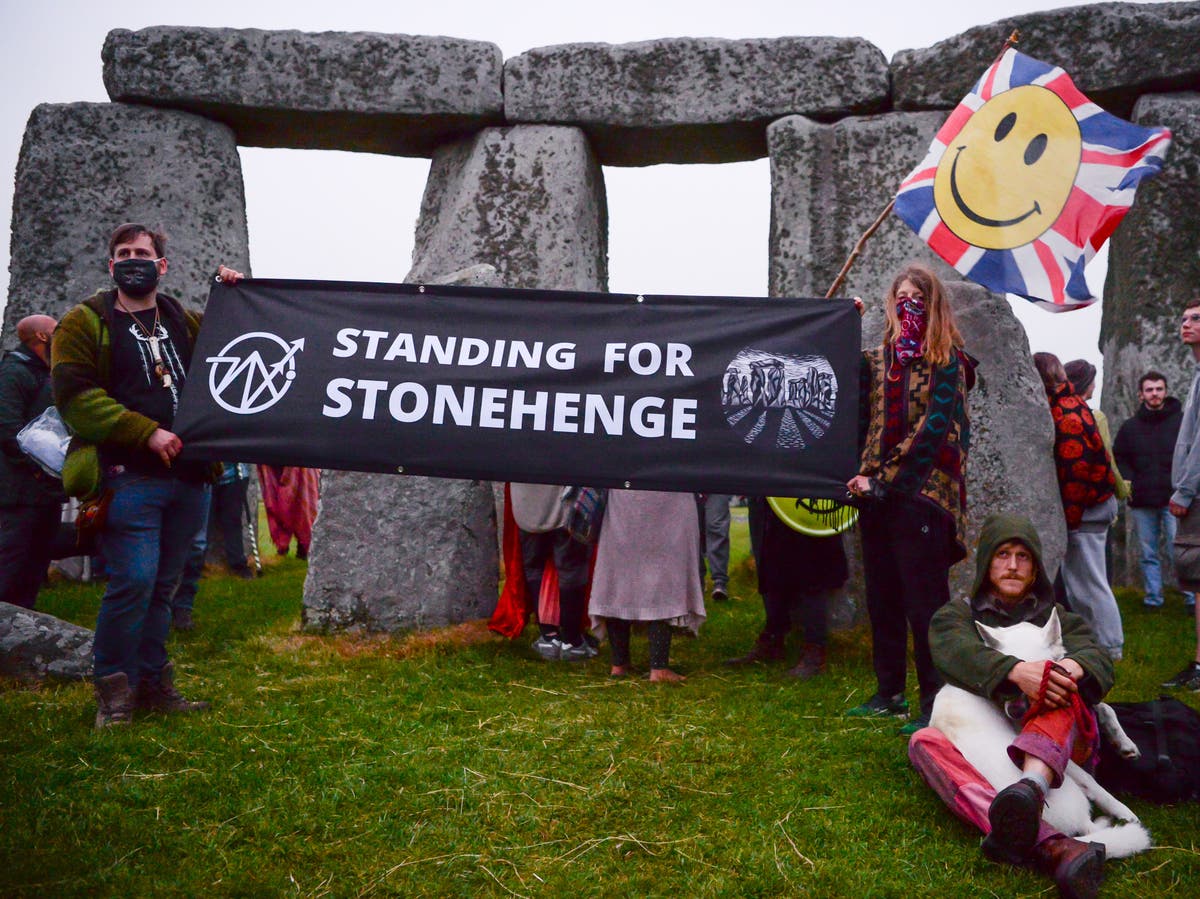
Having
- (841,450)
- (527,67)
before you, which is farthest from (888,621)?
(527,67)

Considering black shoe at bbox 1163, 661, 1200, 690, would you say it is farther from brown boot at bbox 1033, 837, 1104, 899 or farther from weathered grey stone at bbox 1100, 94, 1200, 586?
weathered grey stone at bbox 1100, 94, 1200, 586

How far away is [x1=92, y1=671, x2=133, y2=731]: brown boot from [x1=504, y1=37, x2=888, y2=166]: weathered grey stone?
5.37m

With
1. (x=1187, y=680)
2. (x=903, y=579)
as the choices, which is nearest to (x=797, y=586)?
(x=903, y=579)

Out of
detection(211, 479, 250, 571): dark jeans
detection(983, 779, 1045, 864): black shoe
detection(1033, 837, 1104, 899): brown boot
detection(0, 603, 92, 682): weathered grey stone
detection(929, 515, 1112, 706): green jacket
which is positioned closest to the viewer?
detection(1033, 837, 1104, 899): brown boot

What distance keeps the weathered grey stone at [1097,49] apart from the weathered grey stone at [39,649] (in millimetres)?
6542

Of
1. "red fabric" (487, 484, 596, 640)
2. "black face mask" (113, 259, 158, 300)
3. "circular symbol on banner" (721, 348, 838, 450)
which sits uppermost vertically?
"black face mask" (113, 259, 158, 300)

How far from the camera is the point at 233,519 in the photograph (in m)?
8.86

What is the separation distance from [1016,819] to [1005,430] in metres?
3.29

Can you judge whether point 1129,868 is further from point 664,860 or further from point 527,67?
point 527,67

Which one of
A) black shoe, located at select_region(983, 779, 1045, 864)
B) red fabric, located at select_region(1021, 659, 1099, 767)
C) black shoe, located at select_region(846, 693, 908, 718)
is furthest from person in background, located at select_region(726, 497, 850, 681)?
black shoe, located at select_region(983, 779, 1045, 864)

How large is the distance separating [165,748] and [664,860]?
1924mm

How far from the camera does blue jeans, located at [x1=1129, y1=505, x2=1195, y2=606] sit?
7539 millimetres

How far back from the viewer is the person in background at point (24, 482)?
18.6 ft

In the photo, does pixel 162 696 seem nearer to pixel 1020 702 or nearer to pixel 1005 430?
pixel 1020 702
